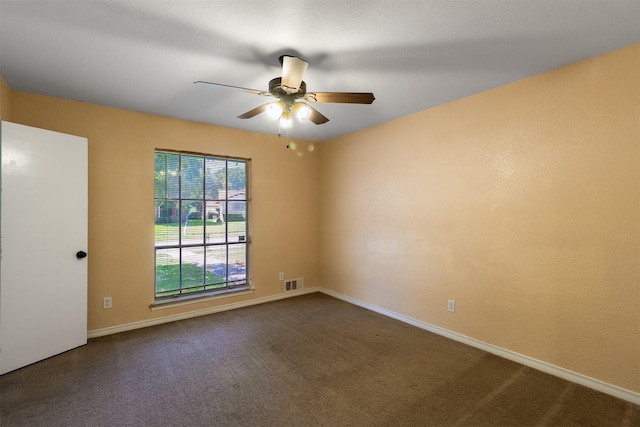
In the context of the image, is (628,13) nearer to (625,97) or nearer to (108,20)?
(625,97)

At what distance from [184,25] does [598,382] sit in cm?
388

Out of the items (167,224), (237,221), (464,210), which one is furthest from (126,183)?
(464,210)

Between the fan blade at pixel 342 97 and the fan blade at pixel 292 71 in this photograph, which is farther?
the fan blade at pixel 342 97

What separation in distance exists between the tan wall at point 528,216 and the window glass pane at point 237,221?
192 centimetres

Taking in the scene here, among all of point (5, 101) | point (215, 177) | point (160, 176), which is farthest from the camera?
point (215, 177)

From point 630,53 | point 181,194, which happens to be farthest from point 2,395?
point 630,53

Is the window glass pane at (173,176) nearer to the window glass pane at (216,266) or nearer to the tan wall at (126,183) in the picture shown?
the tan wall at (126,183)

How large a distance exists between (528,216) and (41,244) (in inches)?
171

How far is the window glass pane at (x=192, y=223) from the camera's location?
3.80 meters

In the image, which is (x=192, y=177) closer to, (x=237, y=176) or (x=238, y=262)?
(x=237, y=176)

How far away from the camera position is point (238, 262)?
13.9ft

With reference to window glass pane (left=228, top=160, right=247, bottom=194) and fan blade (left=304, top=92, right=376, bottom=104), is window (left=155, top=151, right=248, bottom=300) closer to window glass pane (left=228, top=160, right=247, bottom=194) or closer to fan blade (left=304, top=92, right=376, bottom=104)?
window glass pane (left=228, top=160, right=247, bottom=194)

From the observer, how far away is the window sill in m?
3.55

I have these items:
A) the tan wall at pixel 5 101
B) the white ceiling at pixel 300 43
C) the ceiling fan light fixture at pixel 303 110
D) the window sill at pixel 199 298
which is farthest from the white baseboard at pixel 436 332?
the ceiling fan light fixture at pixel 303 110
